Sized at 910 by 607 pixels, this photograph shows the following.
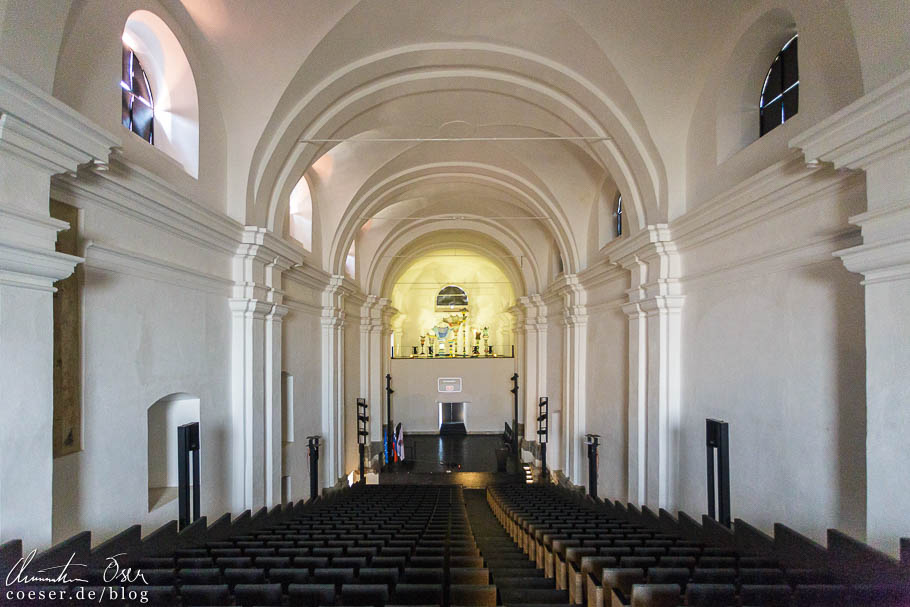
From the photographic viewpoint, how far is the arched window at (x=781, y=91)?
561 centimetres

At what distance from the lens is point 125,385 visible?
5.06 meters

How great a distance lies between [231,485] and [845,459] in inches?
286

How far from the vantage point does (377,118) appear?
32.5 feet

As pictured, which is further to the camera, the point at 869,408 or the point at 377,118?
the point at 377,118

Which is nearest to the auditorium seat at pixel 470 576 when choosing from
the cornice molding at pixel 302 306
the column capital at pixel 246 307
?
the column capital at pixel 246 307

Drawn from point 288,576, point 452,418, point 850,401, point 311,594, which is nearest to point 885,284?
point 850,401

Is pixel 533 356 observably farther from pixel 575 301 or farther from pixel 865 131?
pixel 865 131

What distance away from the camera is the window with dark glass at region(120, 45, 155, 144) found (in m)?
5.46

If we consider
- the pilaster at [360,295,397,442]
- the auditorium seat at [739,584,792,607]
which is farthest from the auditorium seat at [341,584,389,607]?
the pilaster at [360,295,397,442]

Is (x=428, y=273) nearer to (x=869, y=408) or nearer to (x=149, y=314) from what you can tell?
(x=149, y=314)

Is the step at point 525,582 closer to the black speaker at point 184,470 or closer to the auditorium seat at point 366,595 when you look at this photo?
the auditorium seat at point 366,595

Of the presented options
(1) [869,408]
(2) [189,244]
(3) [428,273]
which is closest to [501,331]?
(3) [428,273]

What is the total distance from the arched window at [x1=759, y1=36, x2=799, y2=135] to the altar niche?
→ 21359 mm

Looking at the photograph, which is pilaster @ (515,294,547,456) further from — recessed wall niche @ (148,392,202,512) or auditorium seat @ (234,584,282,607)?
auditorium seat @ (234,584,282,607)
